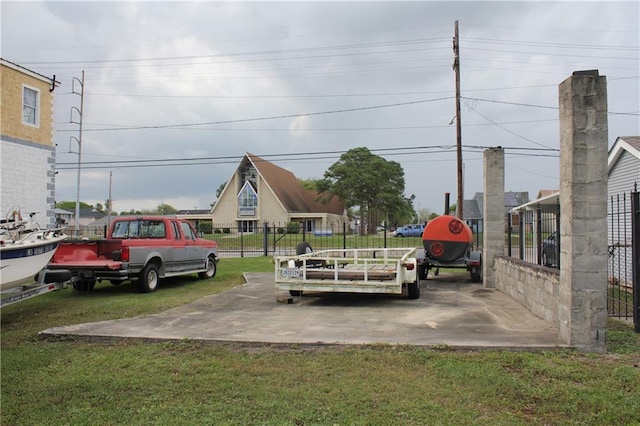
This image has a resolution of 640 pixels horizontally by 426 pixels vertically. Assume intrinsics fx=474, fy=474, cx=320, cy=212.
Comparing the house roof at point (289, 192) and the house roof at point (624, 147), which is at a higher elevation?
the house roof at point (289, 192)

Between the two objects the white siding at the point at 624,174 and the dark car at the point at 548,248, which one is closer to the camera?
the dark car at the point at 548,248

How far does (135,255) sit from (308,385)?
765 cm

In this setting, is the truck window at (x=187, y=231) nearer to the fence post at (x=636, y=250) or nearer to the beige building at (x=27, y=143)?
the beige building at (x=27, y=143)

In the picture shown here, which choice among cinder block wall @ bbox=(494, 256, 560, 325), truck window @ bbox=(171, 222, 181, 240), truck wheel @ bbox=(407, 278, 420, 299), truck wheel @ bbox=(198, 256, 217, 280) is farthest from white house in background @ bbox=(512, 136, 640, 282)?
truck window @ bbox=(171, 222, 181, 240)

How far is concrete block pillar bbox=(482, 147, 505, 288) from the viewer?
38.1ft

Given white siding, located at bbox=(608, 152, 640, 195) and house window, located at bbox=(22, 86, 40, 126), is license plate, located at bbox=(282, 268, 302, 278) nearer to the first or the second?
white siding, located at bbox=(608, 152, 640, 195)

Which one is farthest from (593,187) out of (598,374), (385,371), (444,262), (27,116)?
(27,116)

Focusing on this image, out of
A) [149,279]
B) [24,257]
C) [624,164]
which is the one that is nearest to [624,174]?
[624,164]

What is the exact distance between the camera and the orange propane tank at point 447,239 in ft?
41.7

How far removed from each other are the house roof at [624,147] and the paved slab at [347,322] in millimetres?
7378

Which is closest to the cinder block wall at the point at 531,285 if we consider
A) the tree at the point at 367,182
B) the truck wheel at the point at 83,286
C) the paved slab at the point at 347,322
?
the paved slab at the point at 347,322

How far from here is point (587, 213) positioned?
582 centimetres

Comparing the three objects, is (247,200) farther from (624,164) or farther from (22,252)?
(22,252)

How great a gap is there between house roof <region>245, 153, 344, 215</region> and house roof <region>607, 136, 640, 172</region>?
4179 cm
